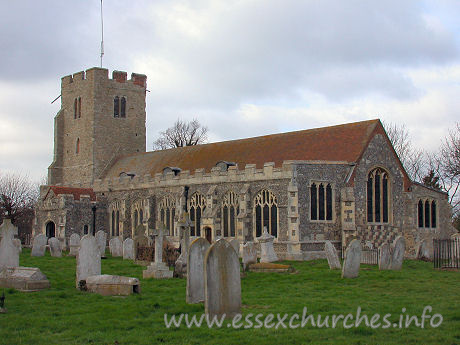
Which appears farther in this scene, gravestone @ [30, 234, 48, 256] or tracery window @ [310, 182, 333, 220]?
tracery window @ [310, 182, 333, 220]

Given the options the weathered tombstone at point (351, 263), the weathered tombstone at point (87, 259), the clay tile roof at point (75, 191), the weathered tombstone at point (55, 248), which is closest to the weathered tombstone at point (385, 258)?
the weathered tombstone at point (351, 263)

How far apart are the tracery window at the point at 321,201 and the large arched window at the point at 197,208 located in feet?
22.9

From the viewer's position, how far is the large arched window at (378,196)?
27.6 metres

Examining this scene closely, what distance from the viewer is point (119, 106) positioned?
45.0m

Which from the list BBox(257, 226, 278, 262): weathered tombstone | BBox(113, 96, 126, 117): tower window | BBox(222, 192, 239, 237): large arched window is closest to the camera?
BBox(257, 226, 278, 262): weathered tombstone

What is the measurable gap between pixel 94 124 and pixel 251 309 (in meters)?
35.0

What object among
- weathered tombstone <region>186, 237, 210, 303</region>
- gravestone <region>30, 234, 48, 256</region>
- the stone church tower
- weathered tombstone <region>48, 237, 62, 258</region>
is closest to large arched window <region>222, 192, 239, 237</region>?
weathered tombstone <region>48, 237, 62, 258</region>

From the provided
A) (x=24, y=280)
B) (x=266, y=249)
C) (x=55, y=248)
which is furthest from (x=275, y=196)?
(x=24, y=280)

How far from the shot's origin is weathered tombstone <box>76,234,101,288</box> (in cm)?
1417

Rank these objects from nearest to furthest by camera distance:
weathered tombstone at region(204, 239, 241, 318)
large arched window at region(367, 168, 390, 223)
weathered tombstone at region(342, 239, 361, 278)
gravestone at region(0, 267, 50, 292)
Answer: weathered tombstone at region(204, 239, 241, 318)
gravestone at region(0, 267, 50, 292)
weathered tombstone at region(342, 239, 361, 278)
large arched window at region(367, 168, 390, 223)

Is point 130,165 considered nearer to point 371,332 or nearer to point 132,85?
point 132,85

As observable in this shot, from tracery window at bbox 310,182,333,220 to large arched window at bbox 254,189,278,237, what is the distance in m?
1.76

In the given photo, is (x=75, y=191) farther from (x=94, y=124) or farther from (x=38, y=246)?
(x=38, y=246)

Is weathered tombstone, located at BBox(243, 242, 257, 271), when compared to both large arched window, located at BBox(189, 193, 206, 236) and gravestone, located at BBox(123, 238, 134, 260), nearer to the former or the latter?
gravestone, located at BBox(123, 238, 134, 260)
